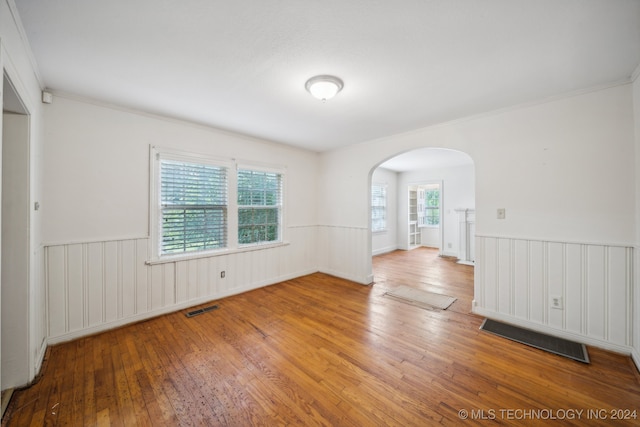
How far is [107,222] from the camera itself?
2.73m

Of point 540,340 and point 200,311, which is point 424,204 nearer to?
point 540,340

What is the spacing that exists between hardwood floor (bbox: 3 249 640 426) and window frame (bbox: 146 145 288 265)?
837 millimetres

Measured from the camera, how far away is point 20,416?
160 centimetres

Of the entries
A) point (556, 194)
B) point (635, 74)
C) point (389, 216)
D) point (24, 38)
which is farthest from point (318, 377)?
point (389, 216)

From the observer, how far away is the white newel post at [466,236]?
19.7ft

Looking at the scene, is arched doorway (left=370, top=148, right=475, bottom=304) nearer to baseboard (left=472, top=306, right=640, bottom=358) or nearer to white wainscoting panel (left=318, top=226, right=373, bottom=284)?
white wainscoting panel (left=318, top=226, right=373, bottom=284)

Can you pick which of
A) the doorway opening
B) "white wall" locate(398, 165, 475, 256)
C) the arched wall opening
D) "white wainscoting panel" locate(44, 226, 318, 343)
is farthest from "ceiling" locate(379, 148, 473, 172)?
the doorway opening

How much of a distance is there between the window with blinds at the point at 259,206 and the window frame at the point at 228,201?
0.22 feet

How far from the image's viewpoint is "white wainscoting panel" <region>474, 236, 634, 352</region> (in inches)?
89.7

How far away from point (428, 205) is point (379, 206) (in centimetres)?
224

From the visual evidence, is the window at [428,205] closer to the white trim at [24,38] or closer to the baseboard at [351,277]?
the baseboard at [351,277]

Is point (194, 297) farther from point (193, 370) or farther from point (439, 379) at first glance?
point (439, 379)

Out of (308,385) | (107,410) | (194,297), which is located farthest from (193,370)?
(194,297)

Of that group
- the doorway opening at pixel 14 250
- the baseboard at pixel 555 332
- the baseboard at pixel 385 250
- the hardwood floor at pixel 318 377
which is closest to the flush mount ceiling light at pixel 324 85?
the doorway opening at pixel 14 250
